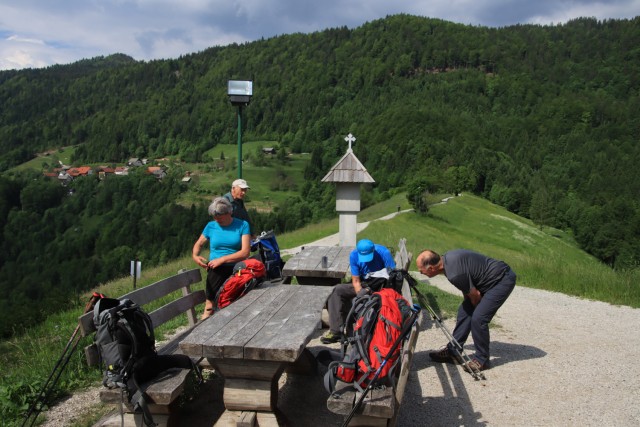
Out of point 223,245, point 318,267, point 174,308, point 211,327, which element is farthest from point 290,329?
point 318,267

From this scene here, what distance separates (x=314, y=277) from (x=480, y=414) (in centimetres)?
277

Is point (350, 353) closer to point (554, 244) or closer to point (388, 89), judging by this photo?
point (554, 244)

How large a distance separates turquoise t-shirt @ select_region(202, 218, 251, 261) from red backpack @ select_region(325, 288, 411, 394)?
6.77 feet

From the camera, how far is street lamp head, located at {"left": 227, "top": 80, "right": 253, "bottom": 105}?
8.45 m

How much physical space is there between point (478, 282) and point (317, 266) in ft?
6.54

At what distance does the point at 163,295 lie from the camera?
4750mm

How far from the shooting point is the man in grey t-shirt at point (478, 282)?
15.7 ft

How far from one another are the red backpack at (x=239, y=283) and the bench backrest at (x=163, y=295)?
1.37 ft

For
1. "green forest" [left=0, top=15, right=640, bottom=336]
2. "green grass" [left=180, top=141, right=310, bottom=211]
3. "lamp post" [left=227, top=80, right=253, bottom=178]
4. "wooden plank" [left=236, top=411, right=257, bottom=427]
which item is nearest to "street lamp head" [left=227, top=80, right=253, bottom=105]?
"lamp post" [left=227, top=80, right=253, bottom=178]

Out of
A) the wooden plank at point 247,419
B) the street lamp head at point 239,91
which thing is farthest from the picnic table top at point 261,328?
the street lamp head at point 239,91

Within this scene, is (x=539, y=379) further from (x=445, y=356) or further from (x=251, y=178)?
(x=251, y=178)

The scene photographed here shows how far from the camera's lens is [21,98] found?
157375mm

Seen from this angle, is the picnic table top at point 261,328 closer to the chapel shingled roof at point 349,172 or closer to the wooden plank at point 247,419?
the wooden plank at point 247,419

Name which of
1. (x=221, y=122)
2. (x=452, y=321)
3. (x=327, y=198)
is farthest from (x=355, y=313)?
(x=221, y=122)
